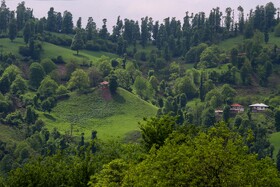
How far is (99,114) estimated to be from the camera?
18825cm

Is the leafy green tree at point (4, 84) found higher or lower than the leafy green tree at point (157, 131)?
lower

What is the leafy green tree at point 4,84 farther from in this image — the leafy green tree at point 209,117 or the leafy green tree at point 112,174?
the leafy green tree at point 112,174

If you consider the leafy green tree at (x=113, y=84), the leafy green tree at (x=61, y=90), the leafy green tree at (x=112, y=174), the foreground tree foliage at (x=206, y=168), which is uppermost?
the foreground tree foliage at (x=206, y=168)

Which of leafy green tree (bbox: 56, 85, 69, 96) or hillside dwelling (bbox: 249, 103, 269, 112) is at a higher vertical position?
leafy green tree (bbox: 56, 85, 69, 96)

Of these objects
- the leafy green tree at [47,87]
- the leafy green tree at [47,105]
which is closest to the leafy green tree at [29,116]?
the leafy green tree at [47,105]

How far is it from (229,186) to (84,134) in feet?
428

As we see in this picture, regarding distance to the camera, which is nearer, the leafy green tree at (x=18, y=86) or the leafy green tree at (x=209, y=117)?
the leafy green tree at (x=209, y=117)

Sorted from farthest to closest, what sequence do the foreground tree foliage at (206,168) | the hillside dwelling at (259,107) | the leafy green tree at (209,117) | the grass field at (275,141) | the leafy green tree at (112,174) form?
the hillside dwelling at (259,107) < the leafy green tree at (209,117) < the grass field at (275,141) < the leafy green tree at (112,174) < the foreground tree foliage at (206,168)

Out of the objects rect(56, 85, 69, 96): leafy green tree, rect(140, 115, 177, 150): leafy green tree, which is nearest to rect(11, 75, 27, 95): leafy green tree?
rect(56, 85, 69, 96): leafy green tree

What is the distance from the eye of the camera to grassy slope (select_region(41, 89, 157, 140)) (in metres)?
175

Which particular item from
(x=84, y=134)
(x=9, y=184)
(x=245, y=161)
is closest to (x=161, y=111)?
(x=84, y=134)

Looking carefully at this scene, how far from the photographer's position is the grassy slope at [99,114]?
17462 cm

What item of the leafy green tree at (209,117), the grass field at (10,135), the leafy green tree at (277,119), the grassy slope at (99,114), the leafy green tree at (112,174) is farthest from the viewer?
the leafy green tree at (209,117)

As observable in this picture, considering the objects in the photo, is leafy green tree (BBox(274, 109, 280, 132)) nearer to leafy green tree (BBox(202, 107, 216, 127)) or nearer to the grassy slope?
leafy green tree (BBox(202, 107, 216, 127))
